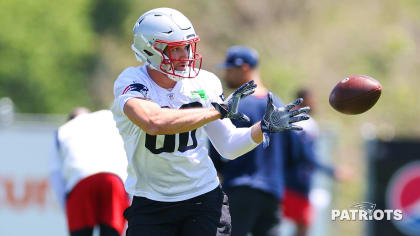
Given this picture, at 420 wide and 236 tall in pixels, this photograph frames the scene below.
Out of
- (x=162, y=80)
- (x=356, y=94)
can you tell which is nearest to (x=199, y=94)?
(x=162, y=80)

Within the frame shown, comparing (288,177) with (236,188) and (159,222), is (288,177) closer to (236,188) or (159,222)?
(236,188)

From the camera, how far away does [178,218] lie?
433 centimetres

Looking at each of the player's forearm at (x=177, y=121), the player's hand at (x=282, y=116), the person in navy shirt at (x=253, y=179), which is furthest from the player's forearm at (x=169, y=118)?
the person in navy shirt at (x=253, y=179)

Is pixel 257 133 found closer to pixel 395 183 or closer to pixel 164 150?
pixel 164 150

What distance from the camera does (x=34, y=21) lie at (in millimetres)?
27656

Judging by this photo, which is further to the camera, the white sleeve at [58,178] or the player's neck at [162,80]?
the white sleeve at [58,178]

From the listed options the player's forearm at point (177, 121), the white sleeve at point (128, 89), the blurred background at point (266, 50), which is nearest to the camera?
the player's forearm at point (177, 121)

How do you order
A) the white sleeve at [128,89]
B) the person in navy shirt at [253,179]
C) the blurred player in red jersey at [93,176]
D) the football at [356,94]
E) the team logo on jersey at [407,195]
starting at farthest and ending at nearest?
the team logo on jersey at [407,195] → the person in navy shirt at [253,179] → the blurred player in red jersey at [93,176] → the football at [356,94] → the white sleeve at [128,89]

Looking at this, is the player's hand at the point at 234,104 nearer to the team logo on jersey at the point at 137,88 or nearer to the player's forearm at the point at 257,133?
the player's forearm at the point at 257,133

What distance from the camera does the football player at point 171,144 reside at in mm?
4309

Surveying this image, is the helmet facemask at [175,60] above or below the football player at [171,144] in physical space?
above

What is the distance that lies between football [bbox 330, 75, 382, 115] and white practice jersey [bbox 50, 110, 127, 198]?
6.63 ft

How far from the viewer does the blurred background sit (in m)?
19.6

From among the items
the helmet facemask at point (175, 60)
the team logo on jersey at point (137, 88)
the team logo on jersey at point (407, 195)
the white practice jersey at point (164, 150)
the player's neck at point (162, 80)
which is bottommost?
the team logo on jersey at point (407, 195)
